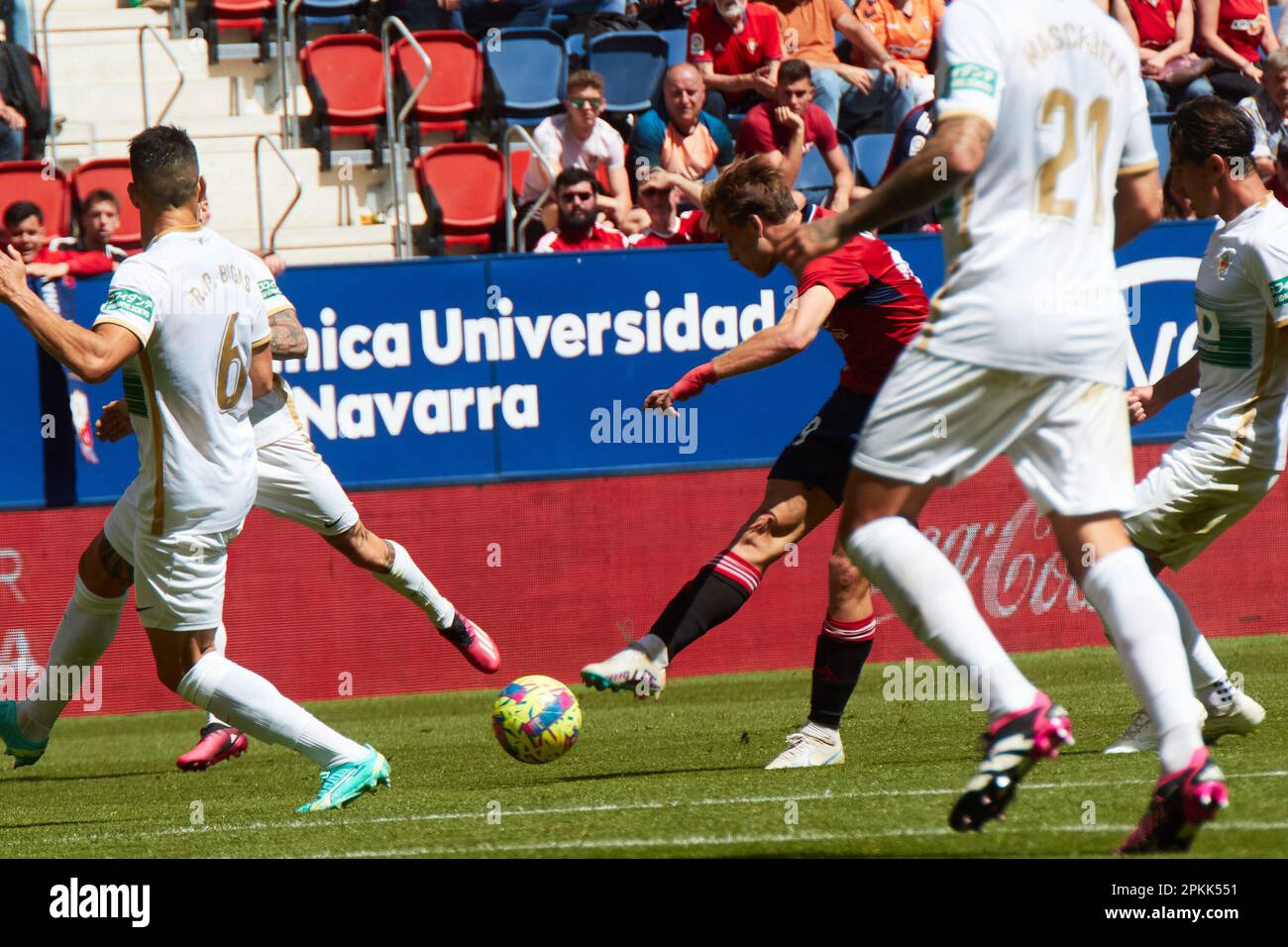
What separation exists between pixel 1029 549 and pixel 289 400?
5107 millimetres

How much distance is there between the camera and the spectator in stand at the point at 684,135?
1268 centimetres

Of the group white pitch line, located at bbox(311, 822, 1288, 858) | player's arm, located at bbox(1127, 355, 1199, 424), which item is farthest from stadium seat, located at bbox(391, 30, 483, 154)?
white pitch line, located at bbox(311, 822, 1288, 858)

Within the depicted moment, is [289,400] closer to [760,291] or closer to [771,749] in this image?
[771,749]

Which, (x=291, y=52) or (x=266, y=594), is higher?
(x=291, y=52)

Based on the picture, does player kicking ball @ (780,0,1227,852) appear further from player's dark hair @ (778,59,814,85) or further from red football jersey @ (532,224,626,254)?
player's dark hair @ (778,59,814,85)

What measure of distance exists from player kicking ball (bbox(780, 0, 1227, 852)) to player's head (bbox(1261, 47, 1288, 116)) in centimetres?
872

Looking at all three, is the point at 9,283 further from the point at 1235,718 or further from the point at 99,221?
the point at 99,221

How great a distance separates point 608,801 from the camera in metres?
6.03

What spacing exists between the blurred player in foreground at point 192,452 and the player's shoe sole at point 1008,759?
2.54 meters

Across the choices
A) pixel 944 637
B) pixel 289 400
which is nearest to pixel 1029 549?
pixel 289 400

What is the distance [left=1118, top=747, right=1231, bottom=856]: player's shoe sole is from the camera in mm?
4102

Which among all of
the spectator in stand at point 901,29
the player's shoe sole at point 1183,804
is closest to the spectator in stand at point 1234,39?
the spectator in stand at point 901,29

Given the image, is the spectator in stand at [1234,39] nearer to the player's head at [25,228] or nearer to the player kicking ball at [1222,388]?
the player kicking ball at [1222,388]

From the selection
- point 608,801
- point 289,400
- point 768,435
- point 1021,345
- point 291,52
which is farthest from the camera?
point 291,52
